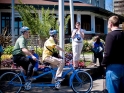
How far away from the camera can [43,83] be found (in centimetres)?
820

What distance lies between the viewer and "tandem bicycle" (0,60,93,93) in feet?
26.1

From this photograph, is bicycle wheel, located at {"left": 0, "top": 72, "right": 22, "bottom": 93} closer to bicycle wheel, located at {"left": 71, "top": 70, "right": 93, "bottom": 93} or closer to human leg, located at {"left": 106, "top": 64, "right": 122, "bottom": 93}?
bicycle wheel, located at {"left": 71, "top": 70, "right": 93, "bottom": 93}

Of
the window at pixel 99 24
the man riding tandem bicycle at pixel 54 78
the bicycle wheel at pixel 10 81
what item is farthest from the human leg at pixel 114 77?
the window at pixel 99 24

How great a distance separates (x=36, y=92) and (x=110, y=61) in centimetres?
435

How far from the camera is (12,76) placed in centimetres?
797

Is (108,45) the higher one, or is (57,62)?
(108,45)

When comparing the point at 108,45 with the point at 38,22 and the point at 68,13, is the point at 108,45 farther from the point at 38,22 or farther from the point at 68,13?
the point at 68,13

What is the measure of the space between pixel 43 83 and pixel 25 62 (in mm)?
851

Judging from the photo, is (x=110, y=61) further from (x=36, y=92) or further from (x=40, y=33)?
(x=40, y=33)

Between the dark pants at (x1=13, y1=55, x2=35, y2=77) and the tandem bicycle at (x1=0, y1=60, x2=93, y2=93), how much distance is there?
0.60 ft

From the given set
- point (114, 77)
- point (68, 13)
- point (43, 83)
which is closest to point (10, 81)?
point (43, 83)

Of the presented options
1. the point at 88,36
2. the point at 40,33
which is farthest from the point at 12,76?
the point at 88,36

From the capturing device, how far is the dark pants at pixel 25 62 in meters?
7.84

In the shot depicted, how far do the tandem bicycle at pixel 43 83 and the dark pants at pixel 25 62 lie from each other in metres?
0.18
